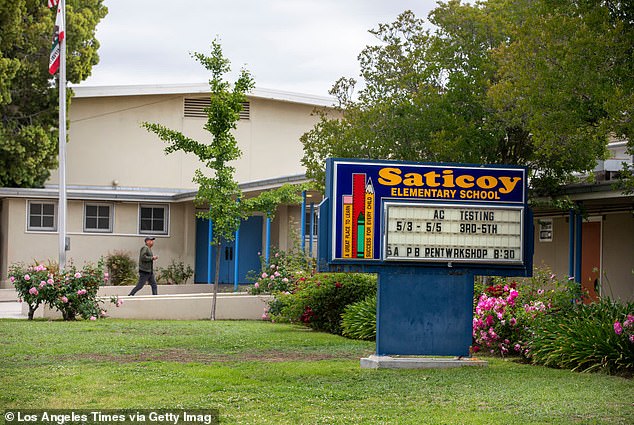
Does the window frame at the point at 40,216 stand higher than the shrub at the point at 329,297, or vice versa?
the window frame at the point at 40,216

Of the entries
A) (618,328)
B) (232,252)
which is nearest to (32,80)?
(232,252)

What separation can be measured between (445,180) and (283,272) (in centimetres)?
976

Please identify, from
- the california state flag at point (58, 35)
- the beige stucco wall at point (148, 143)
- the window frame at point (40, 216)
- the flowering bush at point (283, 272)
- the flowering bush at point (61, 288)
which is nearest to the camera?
the flowering bush at point (61, 288)

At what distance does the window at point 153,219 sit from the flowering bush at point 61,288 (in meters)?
13.0

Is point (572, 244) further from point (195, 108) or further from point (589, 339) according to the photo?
point (195, 108)

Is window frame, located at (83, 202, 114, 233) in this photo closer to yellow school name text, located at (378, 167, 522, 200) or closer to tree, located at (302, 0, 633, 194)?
tree, located at (302, 0, 633, 194)

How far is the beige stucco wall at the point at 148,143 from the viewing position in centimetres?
3644

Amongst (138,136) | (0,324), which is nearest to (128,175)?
(138,136)

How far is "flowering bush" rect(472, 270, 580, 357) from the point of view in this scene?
15008 millimetres

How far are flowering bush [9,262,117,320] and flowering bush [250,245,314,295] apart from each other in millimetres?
3698

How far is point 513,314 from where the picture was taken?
50.9 ft

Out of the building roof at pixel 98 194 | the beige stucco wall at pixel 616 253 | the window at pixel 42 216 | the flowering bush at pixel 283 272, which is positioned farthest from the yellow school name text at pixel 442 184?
the window at pixel 42 216

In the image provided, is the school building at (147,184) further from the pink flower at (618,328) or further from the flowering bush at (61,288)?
the pink flower at (618,328)

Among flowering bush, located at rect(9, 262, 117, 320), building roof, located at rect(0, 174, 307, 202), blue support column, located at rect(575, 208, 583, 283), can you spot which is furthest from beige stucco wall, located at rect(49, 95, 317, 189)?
blue support column, located at rect(575, 208, 583, 283)
